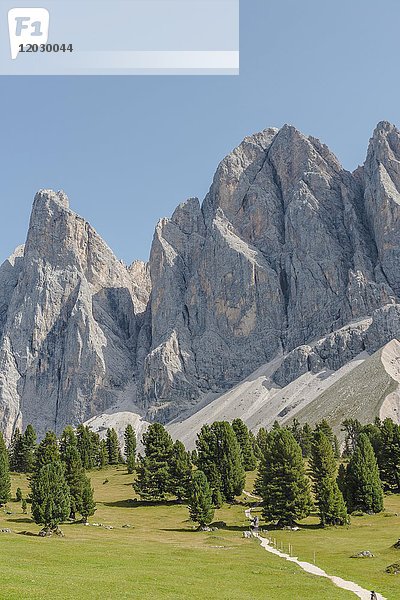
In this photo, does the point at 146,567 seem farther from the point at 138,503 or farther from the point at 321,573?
the point at 138,503

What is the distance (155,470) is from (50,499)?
37.2m

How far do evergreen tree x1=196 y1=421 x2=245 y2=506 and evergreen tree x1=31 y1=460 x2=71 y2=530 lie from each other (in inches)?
1316

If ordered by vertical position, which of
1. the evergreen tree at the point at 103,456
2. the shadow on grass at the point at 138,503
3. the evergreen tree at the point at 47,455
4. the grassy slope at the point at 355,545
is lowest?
the shadow on grass at the point at 138,503

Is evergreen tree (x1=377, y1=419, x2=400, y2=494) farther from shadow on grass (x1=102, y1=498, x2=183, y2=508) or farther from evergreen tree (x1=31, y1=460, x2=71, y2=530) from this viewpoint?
evergreen tree (x1=31, y1=460, x2=71, y2=530)

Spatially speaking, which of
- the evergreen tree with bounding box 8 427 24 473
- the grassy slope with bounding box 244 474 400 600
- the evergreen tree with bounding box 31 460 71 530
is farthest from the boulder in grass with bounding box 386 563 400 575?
the evergreen tree with bounding box 8 427 24 473

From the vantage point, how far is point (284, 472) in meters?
76.7

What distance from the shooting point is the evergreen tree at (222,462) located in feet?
317

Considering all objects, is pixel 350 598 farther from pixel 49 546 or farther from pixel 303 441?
pixel 303 441

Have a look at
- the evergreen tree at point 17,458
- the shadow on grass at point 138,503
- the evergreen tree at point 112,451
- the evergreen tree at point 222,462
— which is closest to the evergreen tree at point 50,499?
the shadow on grass at point 138,503

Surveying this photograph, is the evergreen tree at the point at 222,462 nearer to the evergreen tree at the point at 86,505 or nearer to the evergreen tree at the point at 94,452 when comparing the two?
the evergreen tree at the point at 86,505

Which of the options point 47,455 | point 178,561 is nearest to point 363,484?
point 178,561

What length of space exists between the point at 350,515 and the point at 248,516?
1380 cm

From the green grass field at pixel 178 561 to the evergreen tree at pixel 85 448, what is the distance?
168ft

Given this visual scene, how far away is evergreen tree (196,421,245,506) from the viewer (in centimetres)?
9662
